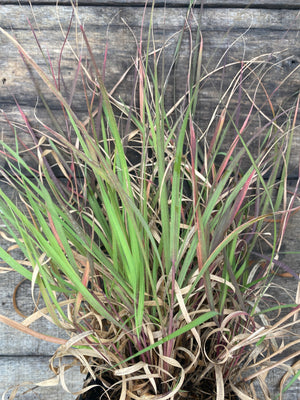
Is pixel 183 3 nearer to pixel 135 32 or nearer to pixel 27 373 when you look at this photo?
pixel 135 32

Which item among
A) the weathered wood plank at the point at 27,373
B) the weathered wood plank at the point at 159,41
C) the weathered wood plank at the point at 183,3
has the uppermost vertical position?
the weathered wood plank at the point at 183,3

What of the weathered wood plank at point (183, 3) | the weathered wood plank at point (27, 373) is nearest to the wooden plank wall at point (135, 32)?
the weathered wood plank at point (183, 3)

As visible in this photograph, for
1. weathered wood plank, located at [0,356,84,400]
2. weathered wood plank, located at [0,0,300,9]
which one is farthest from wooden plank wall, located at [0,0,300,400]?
weathered wood plank, located at [0,356,84,400]

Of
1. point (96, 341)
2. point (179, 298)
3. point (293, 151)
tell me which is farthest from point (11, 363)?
point (293, 151)

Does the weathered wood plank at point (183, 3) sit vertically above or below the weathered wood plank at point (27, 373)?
above

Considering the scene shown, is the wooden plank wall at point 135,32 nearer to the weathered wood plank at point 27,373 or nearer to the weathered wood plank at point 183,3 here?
the weathered wood plank at point 183,3

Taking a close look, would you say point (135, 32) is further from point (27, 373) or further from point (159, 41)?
point (27, 373)

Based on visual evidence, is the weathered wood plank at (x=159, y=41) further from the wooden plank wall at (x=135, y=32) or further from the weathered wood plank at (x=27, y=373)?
the weathered wood plank at (x=27, y=373)

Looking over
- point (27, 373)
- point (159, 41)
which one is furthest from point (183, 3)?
point (27, 373)

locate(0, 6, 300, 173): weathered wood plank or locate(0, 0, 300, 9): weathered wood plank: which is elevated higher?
locate(0, 0, 300, 9): weathered wood plank

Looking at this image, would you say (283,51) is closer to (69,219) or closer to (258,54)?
(258,54)

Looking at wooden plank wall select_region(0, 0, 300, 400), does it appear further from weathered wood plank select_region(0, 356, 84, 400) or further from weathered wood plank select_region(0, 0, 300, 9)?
weathered wood plank select_region(0, 356, 84, 400)

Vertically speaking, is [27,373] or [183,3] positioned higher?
[183,3]
